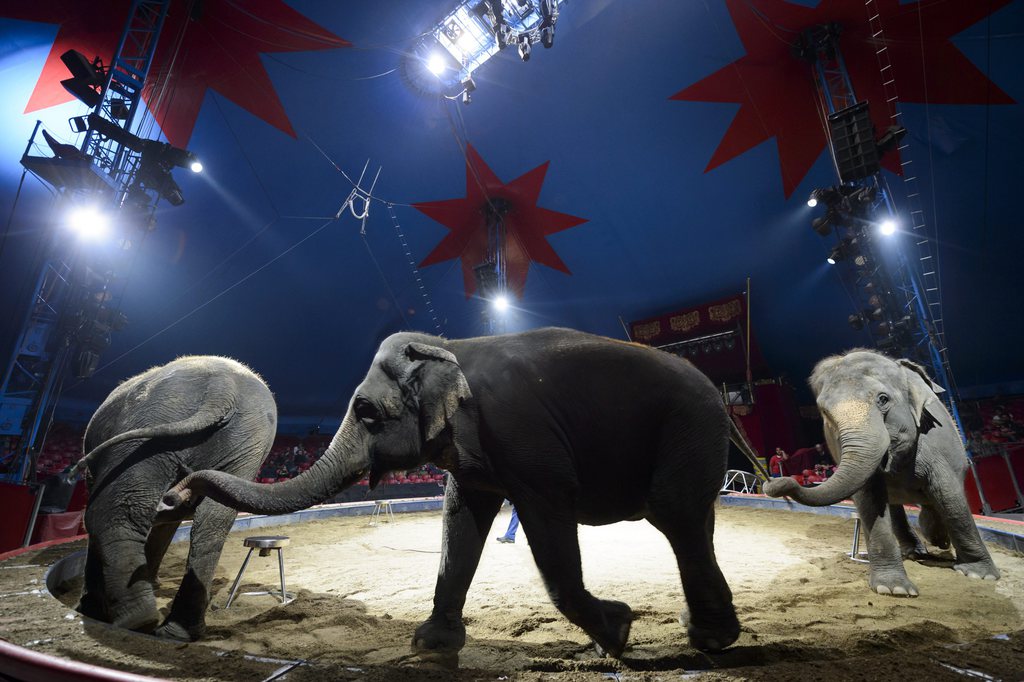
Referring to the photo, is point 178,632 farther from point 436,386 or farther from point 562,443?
point 562,443

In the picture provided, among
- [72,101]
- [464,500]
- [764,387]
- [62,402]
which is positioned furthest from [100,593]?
[62,402]

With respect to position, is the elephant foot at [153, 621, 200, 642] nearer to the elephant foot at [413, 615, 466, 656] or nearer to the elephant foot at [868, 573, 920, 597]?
the elephant foot at [413, 615, 466, 656]

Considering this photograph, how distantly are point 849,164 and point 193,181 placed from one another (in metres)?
15.6

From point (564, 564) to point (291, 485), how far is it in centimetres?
123

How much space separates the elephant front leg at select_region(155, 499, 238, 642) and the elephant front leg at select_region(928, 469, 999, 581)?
4847 mm

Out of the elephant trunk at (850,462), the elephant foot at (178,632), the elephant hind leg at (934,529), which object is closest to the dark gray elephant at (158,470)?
the elephant foot at (178,632)

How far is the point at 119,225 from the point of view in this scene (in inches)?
364

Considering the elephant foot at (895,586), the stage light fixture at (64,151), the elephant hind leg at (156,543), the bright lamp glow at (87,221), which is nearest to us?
the elephant hind leg at (156,543)

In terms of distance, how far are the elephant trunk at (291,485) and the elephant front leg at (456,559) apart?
0.65 meters

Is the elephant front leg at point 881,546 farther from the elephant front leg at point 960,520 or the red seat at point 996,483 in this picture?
the red seat at point 996,483

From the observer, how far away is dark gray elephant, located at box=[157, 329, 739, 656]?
2018 mm

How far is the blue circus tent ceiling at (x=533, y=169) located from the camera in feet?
33.1

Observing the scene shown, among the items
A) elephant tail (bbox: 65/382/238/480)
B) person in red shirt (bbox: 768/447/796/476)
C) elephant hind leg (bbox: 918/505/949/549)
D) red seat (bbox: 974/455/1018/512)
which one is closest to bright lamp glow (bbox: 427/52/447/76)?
elephant tail (bbox: 65/382/238/480)

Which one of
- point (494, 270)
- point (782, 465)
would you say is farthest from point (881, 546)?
point (494, 270)
